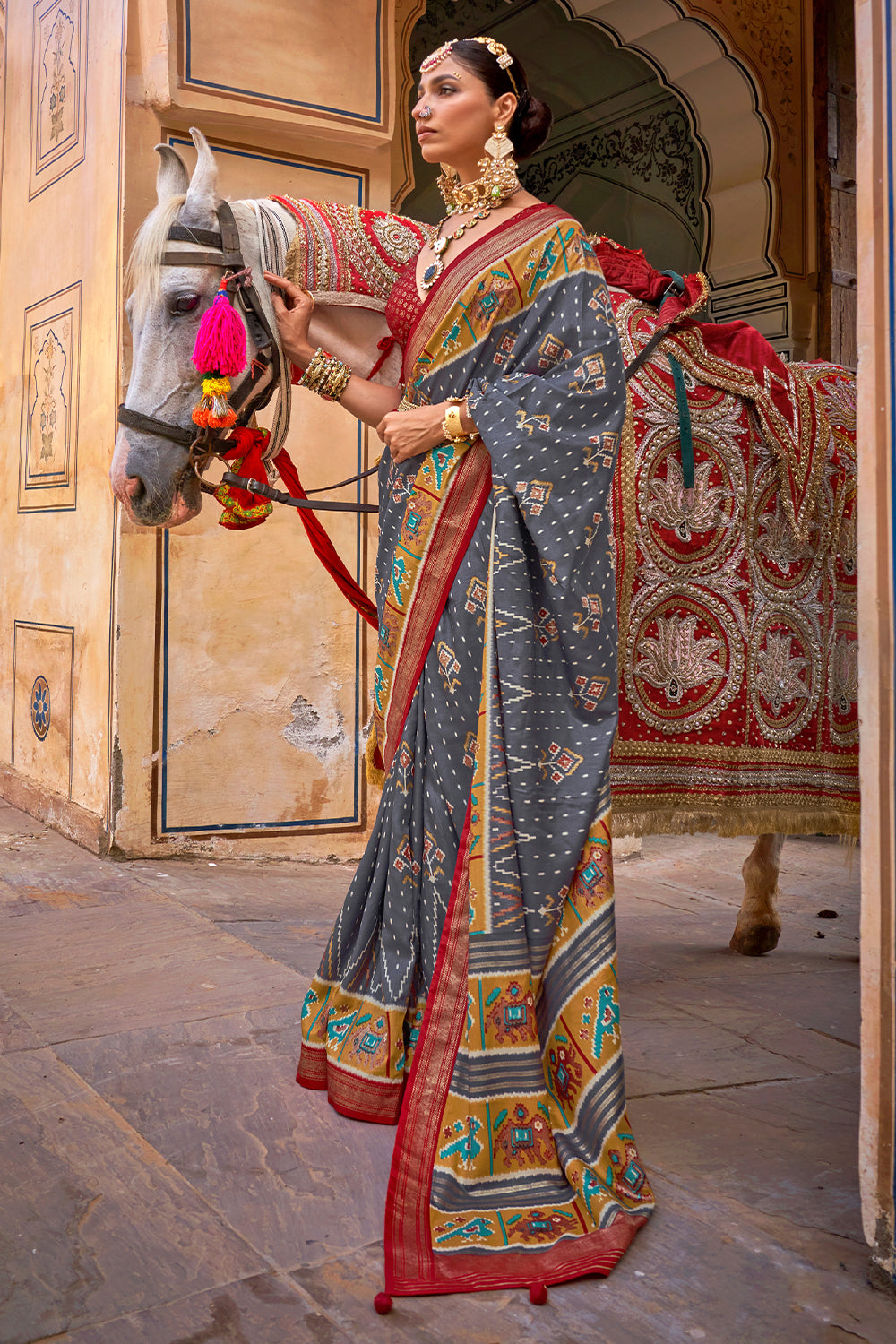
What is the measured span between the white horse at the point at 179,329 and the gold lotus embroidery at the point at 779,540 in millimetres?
921

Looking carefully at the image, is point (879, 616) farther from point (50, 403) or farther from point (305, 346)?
point (50, 403)

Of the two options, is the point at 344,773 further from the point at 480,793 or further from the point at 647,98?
the point at 647,98

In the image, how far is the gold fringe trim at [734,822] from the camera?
8.04ft

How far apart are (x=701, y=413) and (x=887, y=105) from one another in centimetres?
103

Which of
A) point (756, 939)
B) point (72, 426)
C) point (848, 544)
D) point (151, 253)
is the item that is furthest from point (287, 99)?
point (756, 939)

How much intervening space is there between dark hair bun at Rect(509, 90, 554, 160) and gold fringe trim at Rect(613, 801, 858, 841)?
1.28 m

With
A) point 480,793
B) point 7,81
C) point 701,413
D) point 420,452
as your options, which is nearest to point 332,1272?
point 480,793

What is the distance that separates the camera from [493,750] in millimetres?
1752

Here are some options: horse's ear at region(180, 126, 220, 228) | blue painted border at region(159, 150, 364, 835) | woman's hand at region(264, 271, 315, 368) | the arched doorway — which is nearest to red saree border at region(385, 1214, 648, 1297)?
woman's hand at region(264, 271, 315, 368)

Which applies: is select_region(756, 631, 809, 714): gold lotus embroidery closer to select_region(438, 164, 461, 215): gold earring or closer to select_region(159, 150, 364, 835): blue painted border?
select_region(438, 164, 461, 215): gold earring

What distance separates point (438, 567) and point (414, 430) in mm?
229

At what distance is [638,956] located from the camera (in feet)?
9.96

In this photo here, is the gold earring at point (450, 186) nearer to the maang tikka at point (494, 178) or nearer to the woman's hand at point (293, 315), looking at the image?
the maang tikka at point (494, 178)

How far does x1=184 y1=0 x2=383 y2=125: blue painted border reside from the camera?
3.66 meters
